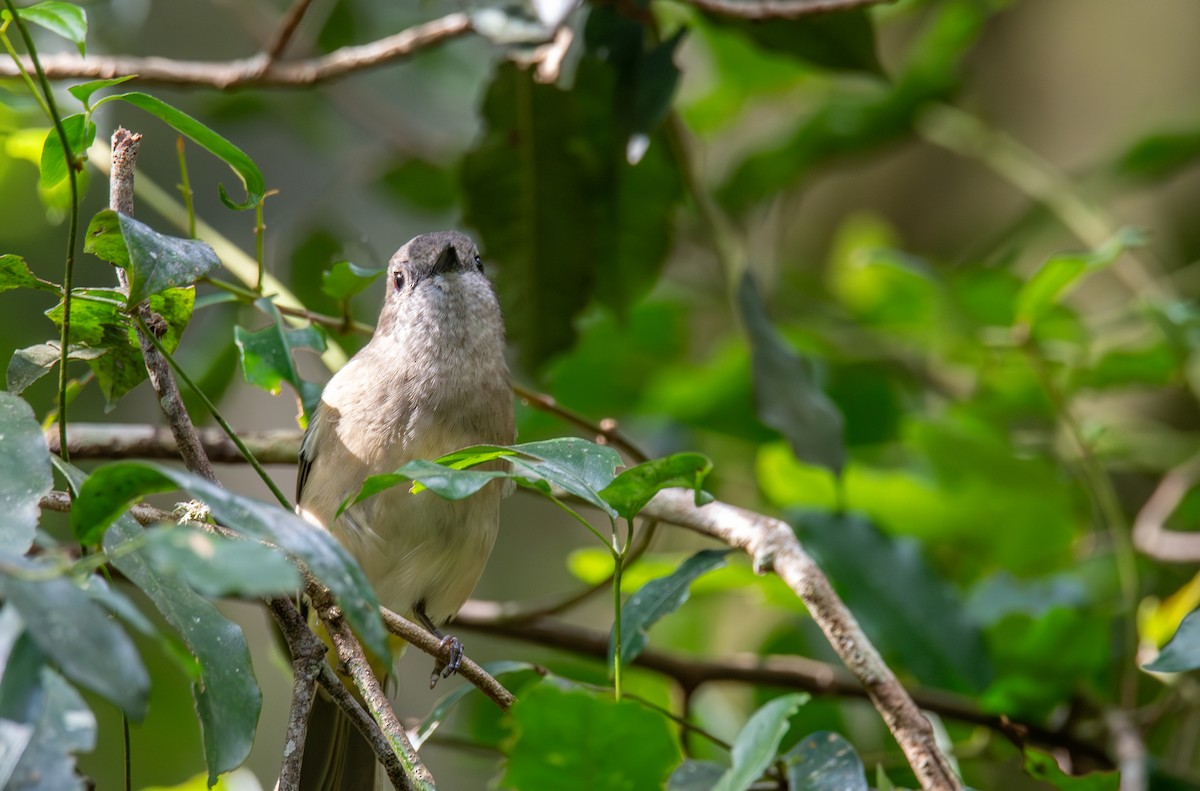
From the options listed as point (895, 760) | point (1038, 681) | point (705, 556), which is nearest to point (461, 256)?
point (705, 556)

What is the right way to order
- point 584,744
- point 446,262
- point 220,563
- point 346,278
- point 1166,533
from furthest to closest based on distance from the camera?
point 1166,533 → point 446,262 → point 346,278 → point 584,744 → point 220,563

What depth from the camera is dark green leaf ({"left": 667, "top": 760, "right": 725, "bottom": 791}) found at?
1628 millimetres

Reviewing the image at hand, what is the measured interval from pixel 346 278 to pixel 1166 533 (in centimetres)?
245

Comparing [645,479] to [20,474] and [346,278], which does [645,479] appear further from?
[346,278]

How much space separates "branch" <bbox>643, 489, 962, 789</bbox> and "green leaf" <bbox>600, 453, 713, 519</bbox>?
41 centimetres

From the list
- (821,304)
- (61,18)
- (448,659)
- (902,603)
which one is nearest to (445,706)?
(448,659)

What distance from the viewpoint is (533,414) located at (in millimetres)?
3014

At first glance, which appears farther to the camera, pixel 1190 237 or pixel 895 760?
pixel 1190 237

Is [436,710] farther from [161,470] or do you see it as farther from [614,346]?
[614,346]

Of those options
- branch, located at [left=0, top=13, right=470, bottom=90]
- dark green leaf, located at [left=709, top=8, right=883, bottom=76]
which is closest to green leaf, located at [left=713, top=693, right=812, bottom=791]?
branch, located at [left=0, top=13, right=470, bottom=90]

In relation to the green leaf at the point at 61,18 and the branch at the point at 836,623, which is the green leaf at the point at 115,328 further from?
the branch at the point at 836,623

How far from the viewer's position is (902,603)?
278 cm

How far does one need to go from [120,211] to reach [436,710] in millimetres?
928

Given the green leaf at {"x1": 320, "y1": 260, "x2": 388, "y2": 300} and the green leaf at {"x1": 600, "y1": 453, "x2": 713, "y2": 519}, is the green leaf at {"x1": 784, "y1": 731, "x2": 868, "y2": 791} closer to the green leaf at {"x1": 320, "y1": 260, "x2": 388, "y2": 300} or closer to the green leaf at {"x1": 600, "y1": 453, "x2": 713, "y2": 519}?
the green leaf at {"x1": 600, "y1": 453, "x2": 713, "y2": 519}
